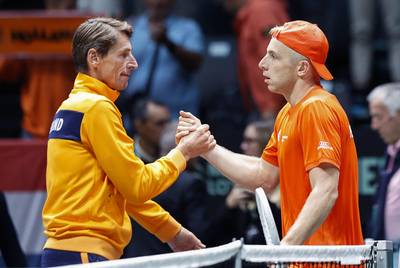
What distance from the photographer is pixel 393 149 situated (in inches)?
362

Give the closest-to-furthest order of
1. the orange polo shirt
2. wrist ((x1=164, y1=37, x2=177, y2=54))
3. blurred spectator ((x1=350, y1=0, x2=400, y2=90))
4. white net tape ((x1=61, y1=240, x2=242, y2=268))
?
white net tape ((x1=61, y1=240, x2=242, y2=268)), the orange polo shirt, wrist ((x1=164, y1=37, x2=177, y2=54)), blurred spectator ((x1=350, y1=0, x2=400, y2=90))

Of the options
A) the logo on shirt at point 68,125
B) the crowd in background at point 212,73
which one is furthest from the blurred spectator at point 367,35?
the logo on shirt at point 68,125

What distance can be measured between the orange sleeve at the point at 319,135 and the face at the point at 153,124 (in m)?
3.67

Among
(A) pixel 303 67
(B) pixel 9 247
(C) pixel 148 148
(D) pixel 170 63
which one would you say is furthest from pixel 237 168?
(D) pixel 170 63

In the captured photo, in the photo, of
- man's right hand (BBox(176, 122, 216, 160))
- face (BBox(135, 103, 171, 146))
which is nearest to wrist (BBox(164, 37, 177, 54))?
face (BBox(135, 103, 171, 146))

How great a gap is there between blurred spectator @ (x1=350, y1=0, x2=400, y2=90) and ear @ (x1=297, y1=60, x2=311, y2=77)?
5.59 m

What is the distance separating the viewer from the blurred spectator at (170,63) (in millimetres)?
11477

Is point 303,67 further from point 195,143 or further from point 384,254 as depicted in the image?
point 384,254

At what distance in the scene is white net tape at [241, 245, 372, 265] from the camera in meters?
5.66

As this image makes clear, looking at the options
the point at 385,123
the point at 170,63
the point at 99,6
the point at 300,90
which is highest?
the point at 300,90

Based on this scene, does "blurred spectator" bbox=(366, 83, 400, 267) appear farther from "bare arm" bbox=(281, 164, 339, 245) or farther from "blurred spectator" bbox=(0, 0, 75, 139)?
"blurred spectator" bbox=(0, 0, 75, 139)

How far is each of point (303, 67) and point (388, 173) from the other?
9.00ft

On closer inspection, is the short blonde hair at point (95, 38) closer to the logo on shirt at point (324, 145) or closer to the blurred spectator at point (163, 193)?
Result: the logo on shirt at point (324, 145)

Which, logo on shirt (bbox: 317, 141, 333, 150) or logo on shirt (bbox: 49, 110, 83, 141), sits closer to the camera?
logo on shirt (bbox: 49, 110, 83, 141)
